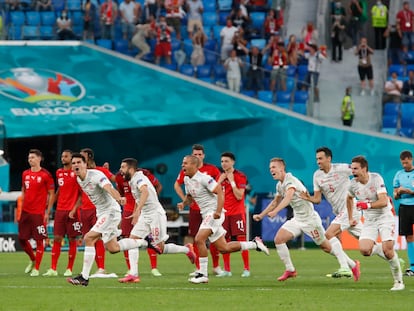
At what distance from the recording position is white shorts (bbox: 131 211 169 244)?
20.1 metres

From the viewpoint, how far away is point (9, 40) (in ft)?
122

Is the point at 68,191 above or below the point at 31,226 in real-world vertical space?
above

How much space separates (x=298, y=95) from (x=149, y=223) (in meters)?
17.2

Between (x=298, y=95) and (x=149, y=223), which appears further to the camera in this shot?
(x=298, y=95)

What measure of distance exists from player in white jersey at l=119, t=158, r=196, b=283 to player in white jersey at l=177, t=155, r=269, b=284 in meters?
0.69

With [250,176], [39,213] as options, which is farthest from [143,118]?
[39,213]

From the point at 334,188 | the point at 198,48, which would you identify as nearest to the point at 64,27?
the point at 198,48

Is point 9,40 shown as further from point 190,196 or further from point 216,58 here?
point 190,196

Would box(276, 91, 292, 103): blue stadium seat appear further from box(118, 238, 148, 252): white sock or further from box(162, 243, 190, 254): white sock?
box(118, 238, 148, 252): white sock

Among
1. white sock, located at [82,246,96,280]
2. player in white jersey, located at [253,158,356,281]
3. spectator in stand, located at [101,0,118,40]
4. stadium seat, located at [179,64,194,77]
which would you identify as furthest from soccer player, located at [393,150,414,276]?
spectator in stand, located at [101,0,118,40]

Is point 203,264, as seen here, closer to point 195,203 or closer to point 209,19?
point 195,203

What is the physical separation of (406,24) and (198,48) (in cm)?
713

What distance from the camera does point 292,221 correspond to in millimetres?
19953

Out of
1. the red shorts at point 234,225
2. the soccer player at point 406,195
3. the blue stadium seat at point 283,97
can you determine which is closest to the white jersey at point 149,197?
the red shorts at point 234,225
